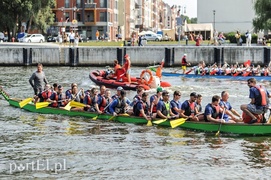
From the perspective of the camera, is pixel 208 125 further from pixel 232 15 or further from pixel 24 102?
pixel 232 15

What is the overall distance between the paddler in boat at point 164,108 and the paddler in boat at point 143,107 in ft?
1.68

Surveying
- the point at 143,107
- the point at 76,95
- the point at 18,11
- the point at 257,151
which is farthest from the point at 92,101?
the point at 18,11

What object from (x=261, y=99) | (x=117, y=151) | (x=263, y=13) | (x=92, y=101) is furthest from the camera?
(x=263, y=13)

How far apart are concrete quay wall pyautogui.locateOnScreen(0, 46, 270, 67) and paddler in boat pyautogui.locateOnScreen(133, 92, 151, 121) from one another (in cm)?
3478

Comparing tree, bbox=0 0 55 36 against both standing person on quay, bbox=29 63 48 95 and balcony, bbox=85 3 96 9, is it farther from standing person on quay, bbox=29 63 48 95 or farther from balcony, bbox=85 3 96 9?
standing person on quay, bbox=29 63 48 95

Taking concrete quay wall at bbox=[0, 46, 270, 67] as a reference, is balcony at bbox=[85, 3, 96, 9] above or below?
above

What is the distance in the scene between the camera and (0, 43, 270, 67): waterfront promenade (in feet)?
188

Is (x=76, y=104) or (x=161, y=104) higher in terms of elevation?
(x=161, y=104)

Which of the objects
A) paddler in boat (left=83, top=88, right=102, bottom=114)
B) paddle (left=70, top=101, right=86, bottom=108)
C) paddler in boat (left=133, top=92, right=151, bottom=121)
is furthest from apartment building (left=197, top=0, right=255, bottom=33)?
paddler in boat (left=133, top=92, right=151, bottom=121)

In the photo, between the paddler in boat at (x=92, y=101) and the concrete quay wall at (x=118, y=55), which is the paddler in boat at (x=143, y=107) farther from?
the concrete quay wall at (x=118, y=55)

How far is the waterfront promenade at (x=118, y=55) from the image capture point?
5734 centimetres

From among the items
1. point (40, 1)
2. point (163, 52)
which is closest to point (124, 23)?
point (40, 1)

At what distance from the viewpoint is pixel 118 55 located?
189ft

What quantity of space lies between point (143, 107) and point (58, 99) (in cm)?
491
